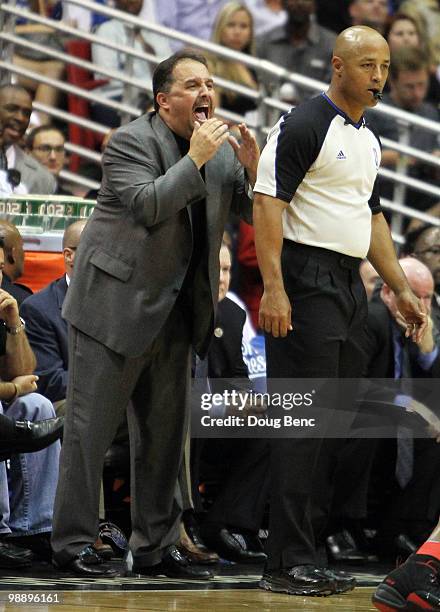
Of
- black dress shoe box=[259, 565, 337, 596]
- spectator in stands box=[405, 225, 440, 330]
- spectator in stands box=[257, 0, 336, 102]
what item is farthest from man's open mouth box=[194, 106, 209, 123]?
spectator in stands box=[257, 0, 336, 102]

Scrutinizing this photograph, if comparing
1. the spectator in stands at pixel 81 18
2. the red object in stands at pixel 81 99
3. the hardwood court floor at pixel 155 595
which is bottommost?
the hardwood court floor at pixel 155 595

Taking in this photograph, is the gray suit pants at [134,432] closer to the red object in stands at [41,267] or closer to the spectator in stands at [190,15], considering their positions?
the red object in stands at [41,267]

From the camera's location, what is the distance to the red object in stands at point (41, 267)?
5246 mm

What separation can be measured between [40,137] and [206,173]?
3024 mm

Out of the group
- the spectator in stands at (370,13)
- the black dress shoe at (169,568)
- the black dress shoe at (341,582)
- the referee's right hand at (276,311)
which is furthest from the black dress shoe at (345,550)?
the spectator in stands at (370,13)

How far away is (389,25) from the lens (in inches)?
322

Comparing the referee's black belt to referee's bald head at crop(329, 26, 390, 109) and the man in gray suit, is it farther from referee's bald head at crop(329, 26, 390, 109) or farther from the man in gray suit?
referee's bald head at crop(329, 26, 390, 109)

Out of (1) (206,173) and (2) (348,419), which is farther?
(2) (348,419)

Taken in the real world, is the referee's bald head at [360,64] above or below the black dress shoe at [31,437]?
above

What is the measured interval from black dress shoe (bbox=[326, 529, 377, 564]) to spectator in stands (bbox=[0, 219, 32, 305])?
→ 1611 millimetres

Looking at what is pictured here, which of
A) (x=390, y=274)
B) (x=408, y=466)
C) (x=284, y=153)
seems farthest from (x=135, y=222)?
(x=408, y=466)

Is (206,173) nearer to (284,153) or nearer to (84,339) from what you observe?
(284,153)

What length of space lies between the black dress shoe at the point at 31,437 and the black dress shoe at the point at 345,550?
4.59 ft

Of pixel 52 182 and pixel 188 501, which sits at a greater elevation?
pixel 52 182
